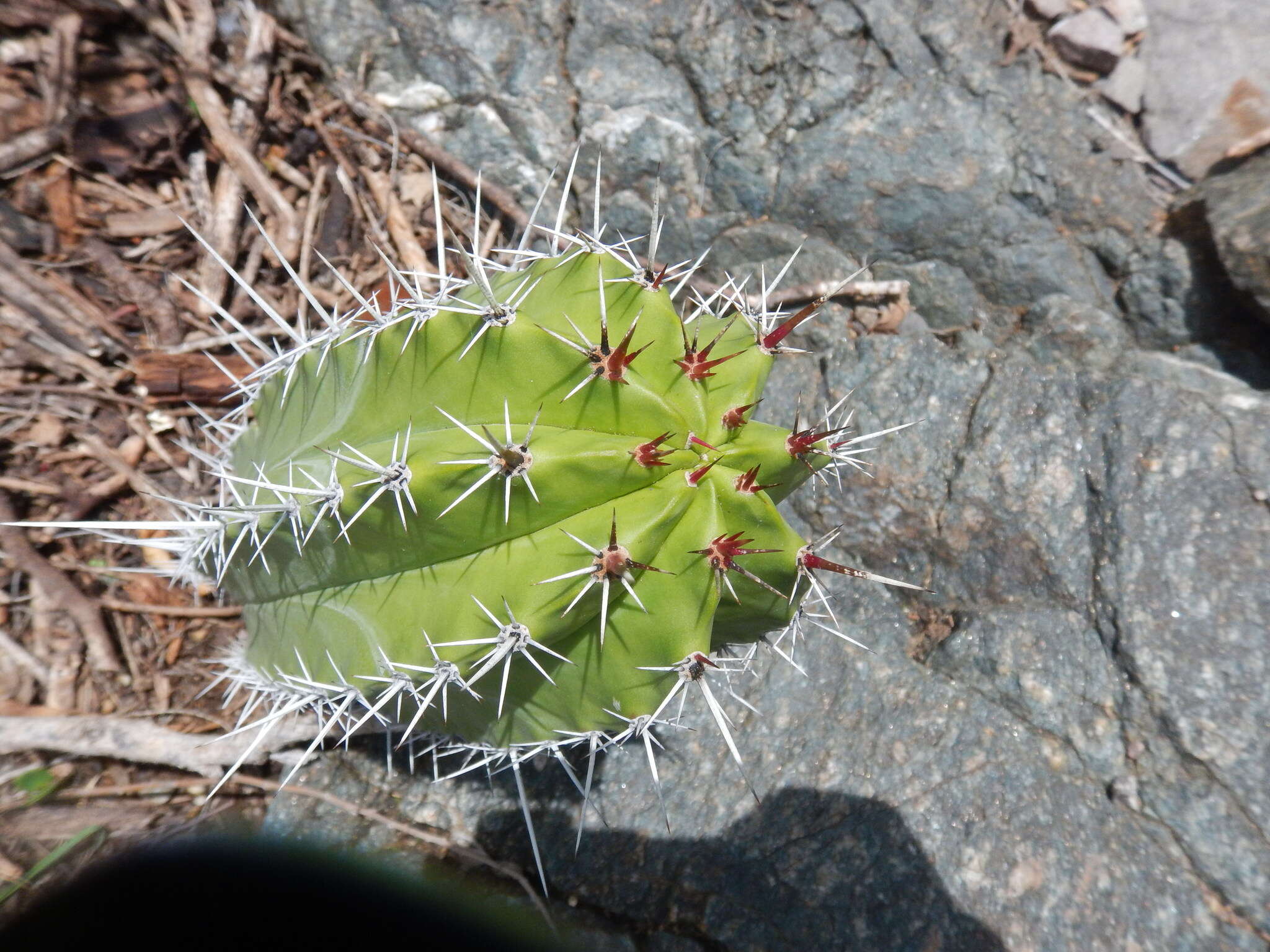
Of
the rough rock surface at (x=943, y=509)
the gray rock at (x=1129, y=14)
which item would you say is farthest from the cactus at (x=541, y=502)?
the gray rock at (x=1129, y=14)

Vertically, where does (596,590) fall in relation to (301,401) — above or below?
above

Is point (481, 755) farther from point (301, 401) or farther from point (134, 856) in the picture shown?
point (301, 401)

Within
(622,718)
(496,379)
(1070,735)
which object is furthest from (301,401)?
(1070,735)

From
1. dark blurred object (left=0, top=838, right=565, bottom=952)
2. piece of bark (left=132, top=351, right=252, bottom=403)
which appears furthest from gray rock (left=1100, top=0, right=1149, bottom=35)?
dark blurred object (left=0, top=838, right=565, bottom=952)

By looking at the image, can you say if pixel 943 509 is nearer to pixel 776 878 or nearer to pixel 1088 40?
pixel 776 878

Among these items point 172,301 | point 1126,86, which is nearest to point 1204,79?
point 1126,86

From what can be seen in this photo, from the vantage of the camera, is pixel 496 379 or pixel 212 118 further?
pixel 212 118

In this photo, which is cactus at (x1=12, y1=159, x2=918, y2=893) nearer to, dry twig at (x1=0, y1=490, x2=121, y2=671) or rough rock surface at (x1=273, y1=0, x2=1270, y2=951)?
rough rock surface at (x1=273, y1=0, x2=1270, y2=951)
